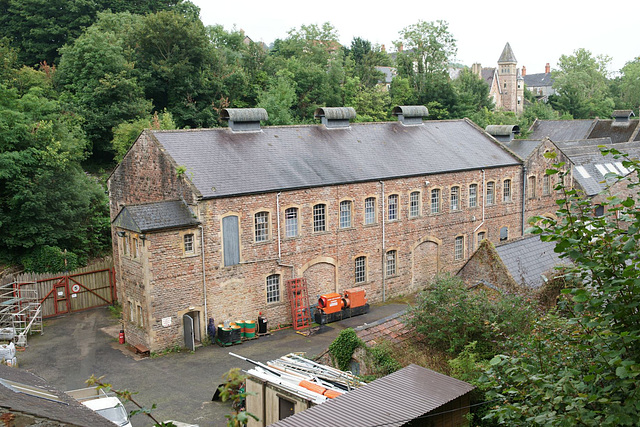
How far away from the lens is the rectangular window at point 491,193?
34.6 metres

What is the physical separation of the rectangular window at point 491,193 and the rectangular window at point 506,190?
0.99 metres

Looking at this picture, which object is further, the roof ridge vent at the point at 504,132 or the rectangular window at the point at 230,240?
the roof ridge vent at the point at 504,132

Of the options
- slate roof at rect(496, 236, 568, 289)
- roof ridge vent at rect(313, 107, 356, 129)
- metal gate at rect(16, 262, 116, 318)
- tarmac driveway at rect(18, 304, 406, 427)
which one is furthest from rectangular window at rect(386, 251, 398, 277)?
metal gate at rect(16, 262, 116, 318)

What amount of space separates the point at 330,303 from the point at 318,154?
750 cm

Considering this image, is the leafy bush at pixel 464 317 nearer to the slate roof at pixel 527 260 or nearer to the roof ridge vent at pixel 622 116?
the slate roof at pixel 527 260

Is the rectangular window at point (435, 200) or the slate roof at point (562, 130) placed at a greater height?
the slate roof at point (562, 130)

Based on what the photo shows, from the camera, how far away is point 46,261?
96.6ft

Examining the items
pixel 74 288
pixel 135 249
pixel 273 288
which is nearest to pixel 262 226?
pixel 273 288

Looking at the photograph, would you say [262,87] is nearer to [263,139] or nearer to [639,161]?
[263,139]

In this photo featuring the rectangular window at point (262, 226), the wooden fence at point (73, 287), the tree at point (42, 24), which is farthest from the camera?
the tree at point (42, 24)

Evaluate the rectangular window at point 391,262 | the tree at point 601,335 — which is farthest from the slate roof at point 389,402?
the rectangular window at point 391,262

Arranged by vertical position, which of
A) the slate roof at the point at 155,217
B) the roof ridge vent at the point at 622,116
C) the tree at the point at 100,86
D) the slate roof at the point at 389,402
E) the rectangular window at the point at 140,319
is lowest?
the rectangular window at the point at 140,319

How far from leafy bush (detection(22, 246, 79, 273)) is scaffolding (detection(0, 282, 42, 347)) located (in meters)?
2.15

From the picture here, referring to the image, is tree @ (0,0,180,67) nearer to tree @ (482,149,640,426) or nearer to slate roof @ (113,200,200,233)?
slate roof @ (113,200,200,233)
